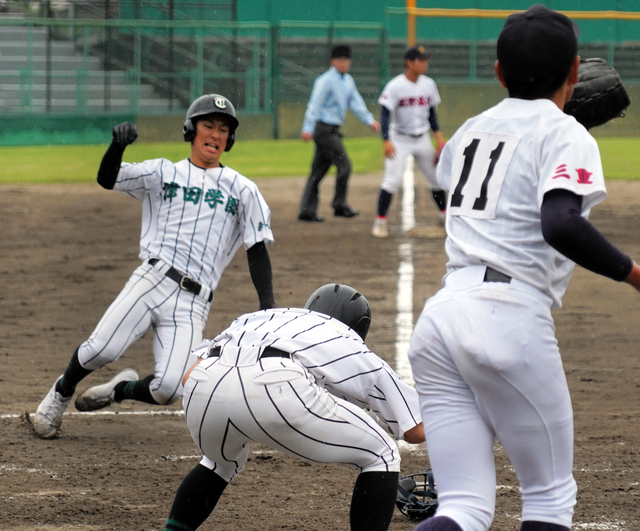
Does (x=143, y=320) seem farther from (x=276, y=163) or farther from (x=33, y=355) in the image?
(x=276, y=163)

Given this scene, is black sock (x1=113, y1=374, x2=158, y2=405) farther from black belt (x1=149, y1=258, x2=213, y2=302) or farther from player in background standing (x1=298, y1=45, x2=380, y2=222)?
player in background standing (x1=298, y1=45, x2=380, y2=222)

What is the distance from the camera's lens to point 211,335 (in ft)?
21.3

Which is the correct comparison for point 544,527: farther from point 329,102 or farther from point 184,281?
point 329,102

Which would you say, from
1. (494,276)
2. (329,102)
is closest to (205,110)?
(494,276)

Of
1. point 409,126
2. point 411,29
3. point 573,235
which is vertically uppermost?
point 411,29

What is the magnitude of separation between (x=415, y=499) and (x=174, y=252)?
172 centimetres

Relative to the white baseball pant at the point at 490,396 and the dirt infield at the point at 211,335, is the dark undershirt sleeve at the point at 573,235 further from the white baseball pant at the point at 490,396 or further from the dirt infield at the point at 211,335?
the dirt infield at the point at 211,335

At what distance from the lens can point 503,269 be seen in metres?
2.28

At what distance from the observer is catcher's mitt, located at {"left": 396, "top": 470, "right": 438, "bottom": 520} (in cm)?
361

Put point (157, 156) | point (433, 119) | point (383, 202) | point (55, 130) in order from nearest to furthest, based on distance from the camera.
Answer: point (383, 202) < point (433, 119) < point (157, 156) < point (55, 130)

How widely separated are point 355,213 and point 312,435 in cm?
914

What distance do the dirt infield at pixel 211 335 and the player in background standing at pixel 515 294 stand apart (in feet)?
4.34

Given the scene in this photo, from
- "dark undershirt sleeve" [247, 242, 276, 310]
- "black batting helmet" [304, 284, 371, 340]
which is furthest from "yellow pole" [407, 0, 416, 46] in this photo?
"black batting helmet" [304, 284, 371, 340]

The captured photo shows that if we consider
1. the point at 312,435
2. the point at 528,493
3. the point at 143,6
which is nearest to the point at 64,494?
the point at 312,435
